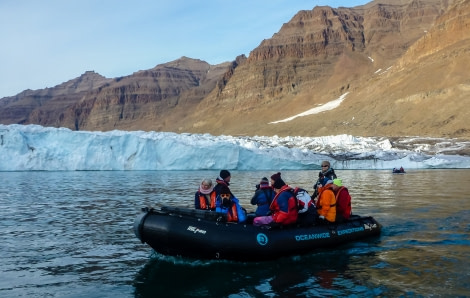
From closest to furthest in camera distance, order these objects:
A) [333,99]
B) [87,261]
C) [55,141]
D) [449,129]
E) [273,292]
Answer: [273,292]
[87,261]
[55,141]
[449,129]
[333,99]

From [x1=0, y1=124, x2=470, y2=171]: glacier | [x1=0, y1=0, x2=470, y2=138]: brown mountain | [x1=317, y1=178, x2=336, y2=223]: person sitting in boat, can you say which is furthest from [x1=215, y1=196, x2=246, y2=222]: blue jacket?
[x1=0, y1=0, x2=470, y2=138]: brown mountain

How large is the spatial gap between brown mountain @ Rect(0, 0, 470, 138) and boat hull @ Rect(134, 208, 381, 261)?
7488cm

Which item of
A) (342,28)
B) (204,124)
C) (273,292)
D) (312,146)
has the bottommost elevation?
(273,292)

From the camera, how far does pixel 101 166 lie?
151ft

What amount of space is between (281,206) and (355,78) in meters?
138

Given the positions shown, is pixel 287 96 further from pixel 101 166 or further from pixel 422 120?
pixel 101 166

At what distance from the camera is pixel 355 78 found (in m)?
142

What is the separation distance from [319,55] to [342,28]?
16827 mm

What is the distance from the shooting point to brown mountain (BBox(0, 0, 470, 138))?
92.4m

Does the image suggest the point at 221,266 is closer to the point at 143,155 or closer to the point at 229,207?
the point at 229,207

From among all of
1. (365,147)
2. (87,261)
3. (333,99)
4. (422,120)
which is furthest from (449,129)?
(87,261)

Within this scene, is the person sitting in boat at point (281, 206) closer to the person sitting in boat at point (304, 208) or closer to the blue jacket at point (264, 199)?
the blue jacket at point (264, 199)

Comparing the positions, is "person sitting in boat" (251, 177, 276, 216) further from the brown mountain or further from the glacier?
the brown mountain

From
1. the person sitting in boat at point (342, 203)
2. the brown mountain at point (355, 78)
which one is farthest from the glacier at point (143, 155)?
the brown mountain at point (355, 78)
